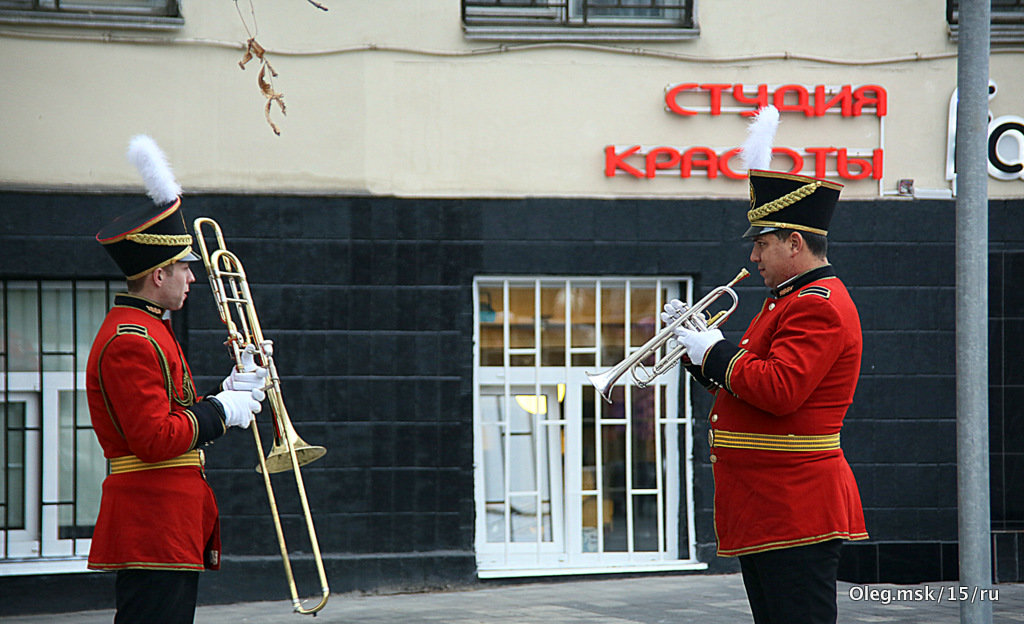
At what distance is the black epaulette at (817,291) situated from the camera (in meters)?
4.19

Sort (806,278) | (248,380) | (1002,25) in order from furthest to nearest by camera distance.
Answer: (1002,25)
(248,380)
(806,278)

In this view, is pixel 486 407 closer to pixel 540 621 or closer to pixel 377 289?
pixel 377 289

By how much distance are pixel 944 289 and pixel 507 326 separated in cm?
321

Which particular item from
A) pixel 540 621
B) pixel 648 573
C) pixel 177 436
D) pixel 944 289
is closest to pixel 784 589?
pixel 177 436

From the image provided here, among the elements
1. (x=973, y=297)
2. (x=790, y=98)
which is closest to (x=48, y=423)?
(x=790, y=98)

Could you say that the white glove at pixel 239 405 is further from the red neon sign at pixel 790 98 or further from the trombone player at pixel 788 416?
the red neon sign at pixel 790 98

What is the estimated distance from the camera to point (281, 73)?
25.3 feet

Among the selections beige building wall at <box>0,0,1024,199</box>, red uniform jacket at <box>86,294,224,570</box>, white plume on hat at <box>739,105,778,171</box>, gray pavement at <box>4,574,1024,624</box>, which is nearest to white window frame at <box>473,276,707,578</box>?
gray pavement at <box>4,574,1024,624</box>

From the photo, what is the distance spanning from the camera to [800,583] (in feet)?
13.5

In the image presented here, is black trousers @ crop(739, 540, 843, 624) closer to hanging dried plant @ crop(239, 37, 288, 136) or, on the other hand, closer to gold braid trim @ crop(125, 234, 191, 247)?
gold braid trim @ crop(125, 234, 191, 247)

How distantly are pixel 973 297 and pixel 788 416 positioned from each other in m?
0.89

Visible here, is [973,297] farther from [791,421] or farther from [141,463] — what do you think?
[141,463]

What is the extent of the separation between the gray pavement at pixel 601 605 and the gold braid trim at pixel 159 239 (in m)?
3.24

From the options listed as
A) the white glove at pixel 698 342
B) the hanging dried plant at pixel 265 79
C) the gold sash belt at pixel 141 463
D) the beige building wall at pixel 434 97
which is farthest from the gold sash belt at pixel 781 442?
the beige building wall at pixel 434 97
